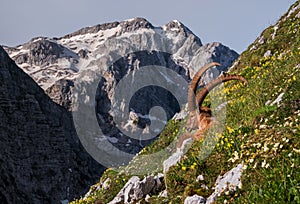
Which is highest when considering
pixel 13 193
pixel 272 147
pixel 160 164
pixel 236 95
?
pixel 13 193

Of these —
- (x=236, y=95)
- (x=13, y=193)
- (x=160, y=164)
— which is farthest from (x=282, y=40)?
(x=13, y=193)

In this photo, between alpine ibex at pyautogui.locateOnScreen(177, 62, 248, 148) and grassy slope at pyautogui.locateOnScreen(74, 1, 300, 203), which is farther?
alpine ibex at pyautogui.locateOnScreen(177, 62, 248, 148)

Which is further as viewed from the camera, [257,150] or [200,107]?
[200,107]

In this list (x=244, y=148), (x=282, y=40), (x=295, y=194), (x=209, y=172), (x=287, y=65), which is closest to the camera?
(x=295, y=194)

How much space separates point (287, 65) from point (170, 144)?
7.65m

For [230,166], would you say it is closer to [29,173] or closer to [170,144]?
[170,144]

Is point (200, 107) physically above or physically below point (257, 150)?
above

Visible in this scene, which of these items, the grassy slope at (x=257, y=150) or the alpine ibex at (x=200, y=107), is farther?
the alpine ibex at (x=200, y=107)

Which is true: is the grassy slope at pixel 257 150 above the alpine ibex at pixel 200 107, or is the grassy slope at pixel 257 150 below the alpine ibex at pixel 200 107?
below

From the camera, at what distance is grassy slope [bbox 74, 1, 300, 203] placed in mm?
7766

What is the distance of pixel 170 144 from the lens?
70.3ft

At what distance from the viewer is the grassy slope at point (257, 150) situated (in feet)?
25.5

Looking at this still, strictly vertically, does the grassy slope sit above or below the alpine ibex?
below

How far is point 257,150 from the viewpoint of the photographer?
9.45 metres
